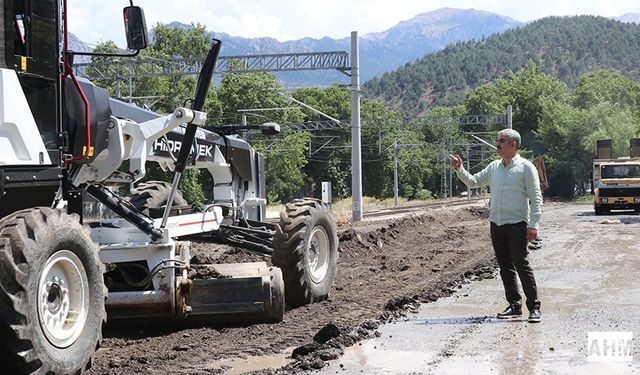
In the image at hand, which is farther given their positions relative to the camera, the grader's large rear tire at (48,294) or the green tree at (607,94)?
the green tree at (607,94)

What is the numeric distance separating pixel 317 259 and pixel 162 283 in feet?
10.2

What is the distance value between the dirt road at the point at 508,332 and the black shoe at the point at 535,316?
10 cm

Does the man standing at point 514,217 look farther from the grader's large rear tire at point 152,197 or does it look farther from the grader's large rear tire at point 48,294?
the grader's large rear tire at point 48,294

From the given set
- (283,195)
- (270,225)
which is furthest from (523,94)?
(270,225)

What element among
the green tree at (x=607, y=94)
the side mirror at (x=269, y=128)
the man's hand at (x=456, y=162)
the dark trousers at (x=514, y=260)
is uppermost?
the green tree at (x=607, y=94)

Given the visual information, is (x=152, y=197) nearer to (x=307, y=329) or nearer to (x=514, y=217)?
(x=307, y=329)

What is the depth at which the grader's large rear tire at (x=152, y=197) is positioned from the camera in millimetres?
10875

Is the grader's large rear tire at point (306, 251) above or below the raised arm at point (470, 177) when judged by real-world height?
below

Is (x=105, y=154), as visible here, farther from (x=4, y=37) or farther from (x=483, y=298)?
(x=483, y=298)

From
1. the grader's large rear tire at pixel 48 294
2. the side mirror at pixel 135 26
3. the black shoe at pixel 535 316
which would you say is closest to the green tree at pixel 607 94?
the black shoe at pixel 535 316

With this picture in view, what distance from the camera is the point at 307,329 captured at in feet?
29.8

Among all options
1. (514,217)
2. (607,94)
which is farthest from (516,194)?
(607,94)

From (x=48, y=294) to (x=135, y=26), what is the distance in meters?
2.36

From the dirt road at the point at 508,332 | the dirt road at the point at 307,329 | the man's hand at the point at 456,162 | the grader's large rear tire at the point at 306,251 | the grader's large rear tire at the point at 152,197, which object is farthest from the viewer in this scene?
the grader's large rear tire at the point at 152,197
